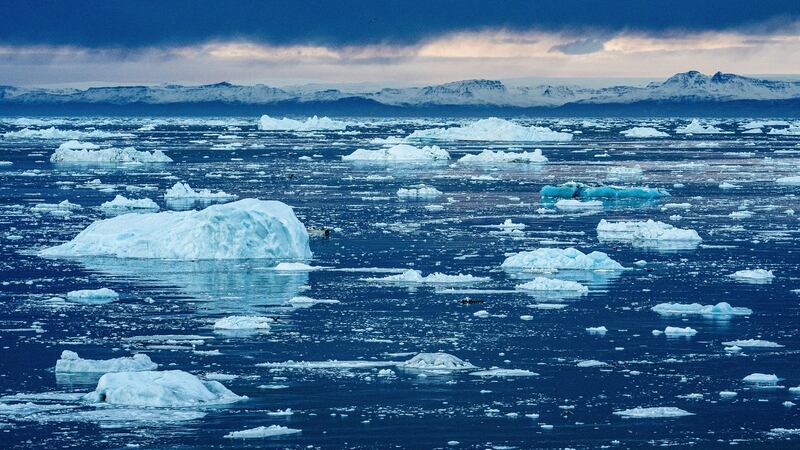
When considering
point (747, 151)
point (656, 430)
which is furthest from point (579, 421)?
point (747, 151)

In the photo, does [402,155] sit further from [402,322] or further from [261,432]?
[261,432]

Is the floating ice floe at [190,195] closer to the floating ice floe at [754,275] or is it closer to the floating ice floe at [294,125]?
the floating ice floe at [754,275]

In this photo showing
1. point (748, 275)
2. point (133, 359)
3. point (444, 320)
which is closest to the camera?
point (133, 359)

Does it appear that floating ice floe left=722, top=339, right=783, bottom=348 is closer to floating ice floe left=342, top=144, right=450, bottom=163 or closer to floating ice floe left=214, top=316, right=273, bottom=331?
floating ice floe left=214, top=316, right=273, bottom=331

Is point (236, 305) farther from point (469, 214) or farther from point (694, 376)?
point (469, 214)

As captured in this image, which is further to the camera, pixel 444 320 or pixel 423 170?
pixel 423 170

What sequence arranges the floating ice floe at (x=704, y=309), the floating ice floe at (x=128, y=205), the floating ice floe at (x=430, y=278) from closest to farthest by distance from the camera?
the floating ice floe at (x=704, y=309) < the floating ice floe at (x=430, y=278) < the floating ice floe at (x=128, y=205)

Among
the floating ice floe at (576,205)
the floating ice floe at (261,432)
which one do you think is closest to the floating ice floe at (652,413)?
the floating ice floe at (261,432)
